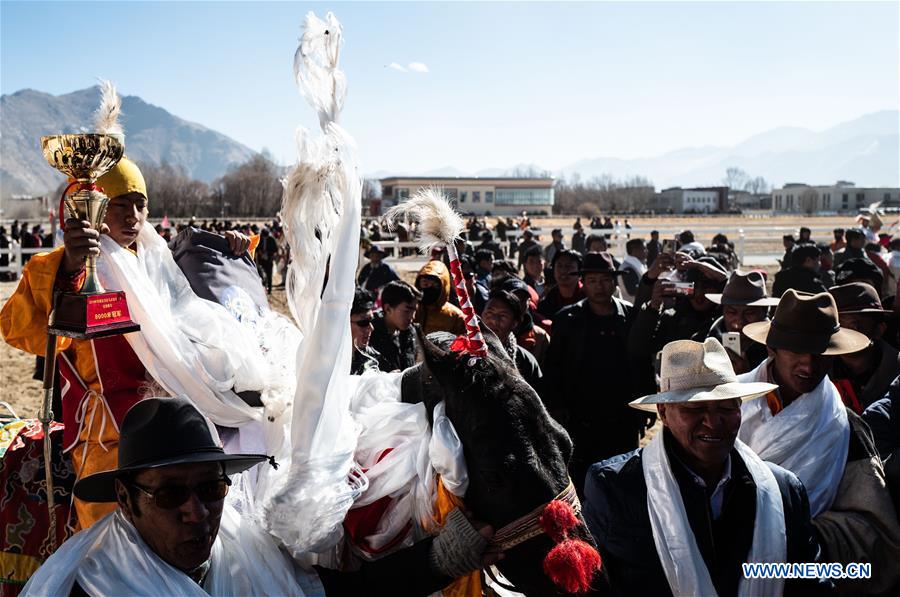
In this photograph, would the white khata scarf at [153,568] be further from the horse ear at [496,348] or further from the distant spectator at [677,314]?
the distant spectator at [677,314]

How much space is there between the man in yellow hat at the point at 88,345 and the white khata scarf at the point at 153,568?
819mm

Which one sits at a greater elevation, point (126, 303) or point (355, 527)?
point (126, 303)

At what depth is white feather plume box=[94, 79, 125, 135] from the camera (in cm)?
334

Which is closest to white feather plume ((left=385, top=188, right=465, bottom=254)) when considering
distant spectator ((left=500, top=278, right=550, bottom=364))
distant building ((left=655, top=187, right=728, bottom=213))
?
distant spectator ((left=500, top=278, right=550, bottom=364))

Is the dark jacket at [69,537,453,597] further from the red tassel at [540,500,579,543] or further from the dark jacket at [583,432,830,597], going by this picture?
the dark jacket at [583,432,830,597]

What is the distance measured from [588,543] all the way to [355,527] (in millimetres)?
813

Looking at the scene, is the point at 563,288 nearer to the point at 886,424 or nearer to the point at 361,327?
the point at 361,327

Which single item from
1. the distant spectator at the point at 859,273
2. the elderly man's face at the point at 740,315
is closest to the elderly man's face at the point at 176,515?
the elderly man's face at the point at 740,315

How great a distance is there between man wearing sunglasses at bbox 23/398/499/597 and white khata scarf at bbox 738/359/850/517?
5.06ft

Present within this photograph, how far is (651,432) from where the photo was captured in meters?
9.14

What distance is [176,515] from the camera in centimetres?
219

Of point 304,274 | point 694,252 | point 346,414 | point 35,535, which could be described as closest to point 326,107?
point 304,274

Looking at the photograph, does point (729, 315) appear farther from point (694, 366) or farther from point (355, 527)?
point (355, 527)

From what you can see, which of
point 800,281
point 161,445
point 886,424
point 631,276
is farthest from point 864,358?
point 631,276
